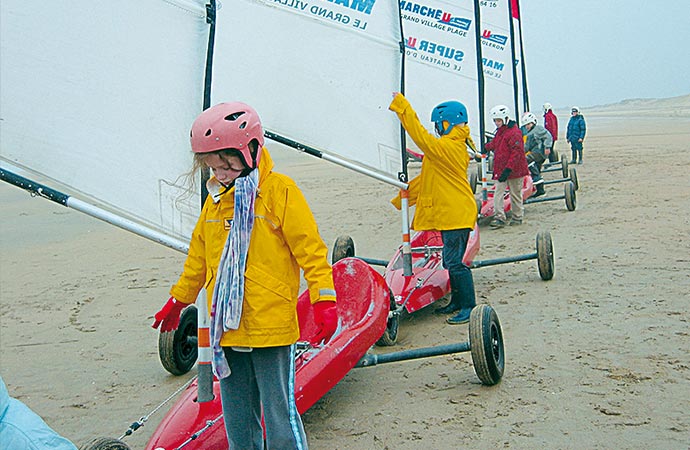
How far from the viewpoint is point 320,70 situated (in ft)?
21.5

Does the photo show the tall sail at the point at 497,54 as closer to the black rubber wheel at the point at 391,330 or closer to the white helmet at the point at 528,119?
the white helmet at the point at 528,119

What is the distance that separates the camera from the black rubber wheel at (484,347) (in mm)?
4832

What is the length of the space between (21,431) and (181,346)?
302cm

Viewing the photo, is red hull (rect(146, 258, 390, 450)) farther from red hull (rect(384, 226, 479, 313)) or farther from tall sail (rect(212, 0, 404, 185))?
tall sail (rect(212, 0, 404, 185))

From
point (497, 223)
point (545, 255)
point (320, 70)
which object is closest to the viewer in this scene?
point (320, 70)

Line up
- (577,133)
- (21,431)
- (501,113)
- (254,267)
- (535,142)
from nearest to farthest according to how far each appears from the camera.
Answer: (21,431)
(254,267)
(501,113)
(535,142)
(577,133)

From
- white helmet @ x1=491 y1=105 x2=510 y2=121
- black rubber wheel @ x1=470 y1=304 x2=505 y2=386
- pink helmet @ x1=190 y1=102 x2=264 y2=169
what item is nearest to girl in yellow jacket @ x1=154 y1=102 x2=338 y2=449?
pink helmet @ x1=190 y1=102 x2=264 y2=169

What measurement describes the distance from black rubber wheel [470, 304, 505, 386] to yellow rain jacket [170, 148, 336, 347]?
177 cm

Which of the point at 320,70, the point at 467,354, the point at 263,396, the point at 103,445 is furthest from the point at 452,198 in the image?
the point at 103,445

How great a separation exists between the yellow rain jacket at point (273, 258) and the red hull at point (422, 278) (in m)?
3.04

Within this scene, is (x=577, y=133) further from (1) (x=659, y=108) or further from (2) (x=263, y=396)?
(1) (x=659, y=108)

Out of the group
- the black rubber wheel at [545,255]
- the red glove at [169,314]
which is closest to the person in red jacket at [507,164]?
the black rubber wheel at [545,255]

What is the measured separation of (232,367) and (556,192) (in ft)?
42.7

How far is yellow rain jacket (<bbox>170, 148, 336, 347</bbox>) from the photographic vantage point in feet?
10.9
